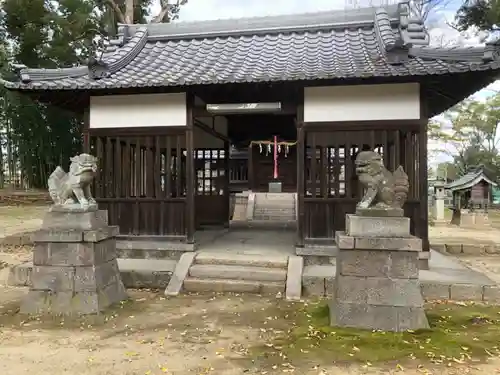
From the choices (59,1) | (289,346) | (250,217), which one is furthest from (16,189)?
(289,346)

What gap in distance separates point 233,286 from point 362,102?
12.6 feet

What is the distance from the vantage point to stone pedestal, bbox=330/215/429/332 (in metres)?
4.91

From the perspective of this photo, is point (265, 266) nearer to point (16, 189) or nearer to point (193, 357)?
point (193, 357)

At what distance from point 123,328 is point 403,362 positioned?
10.4 ft

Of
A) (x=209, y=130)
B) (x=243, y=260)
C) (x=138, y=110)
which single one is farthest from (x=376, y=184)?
(x=209, y=130)

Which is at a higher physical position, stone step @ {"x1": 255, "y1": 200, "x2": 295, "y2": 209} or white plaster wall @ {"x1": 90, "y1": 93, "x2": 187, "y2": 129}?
white plaster wall @ {"x1": 90, "y1": 93, "x2": 187, "y2": 129}

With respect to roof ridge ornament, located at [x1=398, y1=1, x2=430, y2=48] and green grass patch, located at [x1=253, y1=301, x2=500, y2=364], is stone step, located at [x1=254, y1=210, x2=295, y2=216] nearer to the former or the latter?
roof ridge ornament, located at [x1=398, y1=1, x2=430, y2=48]

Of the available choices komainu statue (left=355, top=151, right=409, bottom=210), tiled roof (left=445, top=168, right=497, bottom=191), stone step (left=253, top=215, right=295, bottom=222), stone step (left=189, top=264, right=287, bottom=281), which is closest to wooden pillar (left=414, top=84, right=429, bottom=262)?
komainu statue (left=355, top=151, right=409, bottom=210)

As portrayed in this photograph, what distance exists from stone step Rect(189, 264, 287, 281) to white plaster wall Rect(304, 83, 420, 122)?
9.12ft

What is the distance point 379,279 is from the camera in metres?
5.00

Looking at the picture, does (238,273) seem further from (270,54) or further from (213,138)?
(213,138)

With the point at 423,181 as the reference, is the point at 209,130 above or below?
above

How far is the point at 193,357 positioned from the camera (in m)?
4.14

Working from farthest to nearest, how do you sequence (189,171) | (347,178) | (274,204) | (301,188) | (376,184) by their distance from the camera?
1. (274,204)
2. (189,171)
3. (347,178)
4. (301,188)
5. (376,184)
